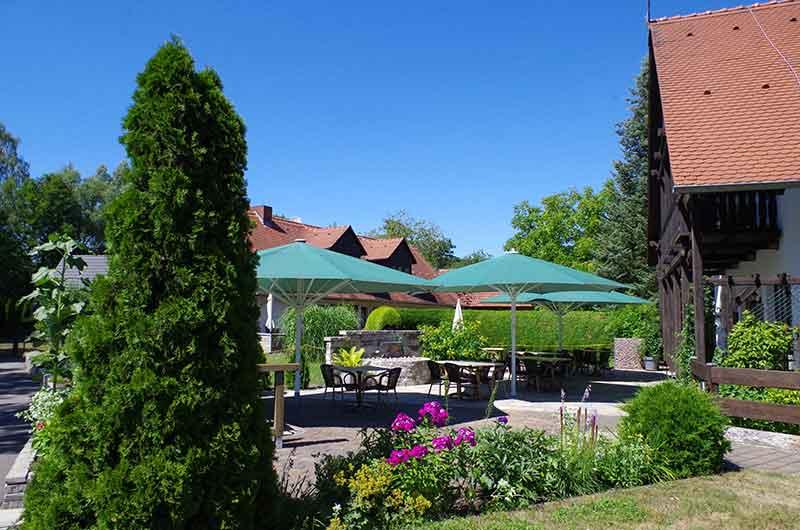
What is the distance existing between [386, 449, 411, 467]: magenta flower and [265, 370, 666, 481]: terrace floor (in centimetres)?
145

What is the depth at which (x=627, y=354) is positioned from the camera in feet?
75.1

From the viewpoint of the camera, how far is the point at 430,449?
16.6ft

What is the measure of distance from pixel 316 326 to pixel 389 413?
29.7 ft

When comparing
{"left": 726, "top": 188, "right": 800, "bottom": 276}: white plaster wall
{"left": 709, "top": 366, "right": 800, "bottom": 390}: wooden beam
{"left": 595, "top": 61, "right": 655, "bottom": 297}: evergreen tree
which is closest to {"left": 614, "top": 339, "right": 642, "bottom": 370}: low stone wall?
{"left": 595, "top": 61, "right": 655, "bottom": 297}: evergreen tree

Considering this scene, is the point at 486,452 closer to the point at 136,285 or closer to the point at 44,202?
the point at 136,285

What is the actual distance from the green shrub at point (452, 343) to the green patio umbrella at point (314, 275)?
466 cm

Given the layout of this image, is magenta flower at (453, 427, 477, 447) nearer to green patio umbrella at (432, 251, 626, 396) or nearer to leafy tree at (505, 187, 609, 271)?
green patio umbrella at (432, 251, 626, 396)

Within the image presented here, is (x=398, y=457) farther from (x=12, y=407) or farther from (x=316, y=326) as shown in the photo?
(x=316, y=326)

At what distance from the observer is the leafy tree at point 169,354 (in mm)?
3393

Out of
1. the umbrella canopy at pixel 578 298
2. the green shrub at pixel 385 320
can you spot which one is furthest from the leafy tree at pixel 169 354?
the green shrub at pixel 385 320

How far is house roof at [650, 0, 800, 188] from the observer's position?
31.4 feet

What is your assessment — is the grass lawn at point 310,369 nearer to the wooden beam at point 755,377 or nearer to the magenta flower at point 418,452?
the wooden beam at point 755,377

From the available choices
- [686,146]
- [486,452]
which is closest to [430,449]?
[486,452]

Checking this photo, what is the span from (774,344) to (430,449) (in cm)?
583
